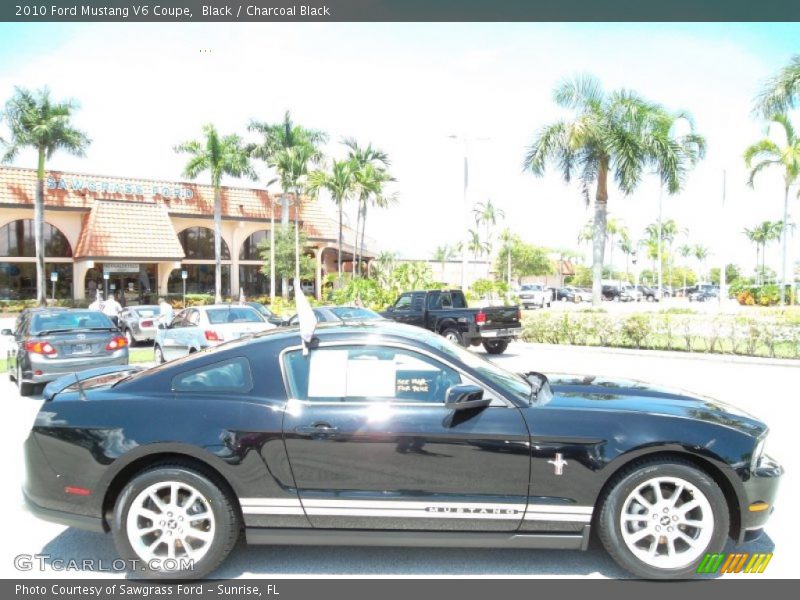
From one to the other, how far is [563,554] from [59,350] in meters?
9.51

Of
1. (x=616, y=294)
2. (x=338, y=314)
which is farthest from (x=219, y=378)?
(x=616, y=294)

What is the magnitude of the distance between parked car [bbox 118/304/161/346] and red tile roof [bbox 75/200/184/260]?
1728 cm

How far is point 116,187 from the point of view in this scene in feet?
129

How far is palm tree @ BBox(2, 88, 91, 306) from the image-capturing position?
116 ft

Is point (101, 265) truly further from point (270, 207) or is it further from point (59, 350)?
point (59, 350)

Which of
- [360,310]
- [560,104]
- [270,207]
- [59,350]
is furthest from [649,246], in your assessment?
[59,350]

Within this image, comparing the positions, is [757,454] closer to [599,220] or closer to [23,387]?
[23,387]

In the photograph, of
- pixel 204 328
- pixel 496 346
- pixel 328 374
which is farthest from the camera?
pixel 496 346

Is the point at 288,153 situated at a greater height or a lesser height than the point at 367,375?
greater

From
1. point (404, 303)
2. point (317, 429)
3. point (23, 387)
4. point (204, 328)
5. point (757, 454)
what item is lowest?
point (23, 387)

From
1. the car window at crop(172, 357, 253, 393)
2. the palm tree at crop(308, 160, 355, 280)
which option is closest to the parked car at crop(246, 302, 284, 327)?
the car window at crop(172, 357, 253, 393)

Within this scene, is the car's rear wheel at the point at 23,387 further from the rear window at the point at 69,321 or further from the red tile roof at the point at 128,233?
the red tile roof at the point at 128,233

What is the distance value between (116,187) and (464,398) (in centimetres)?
4051

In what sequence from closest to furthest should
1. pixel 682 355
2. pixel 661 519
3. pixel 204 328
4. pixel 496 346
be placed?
pixel 661 519
pixel 204 328
pixel 682 355
pixel 496 346
